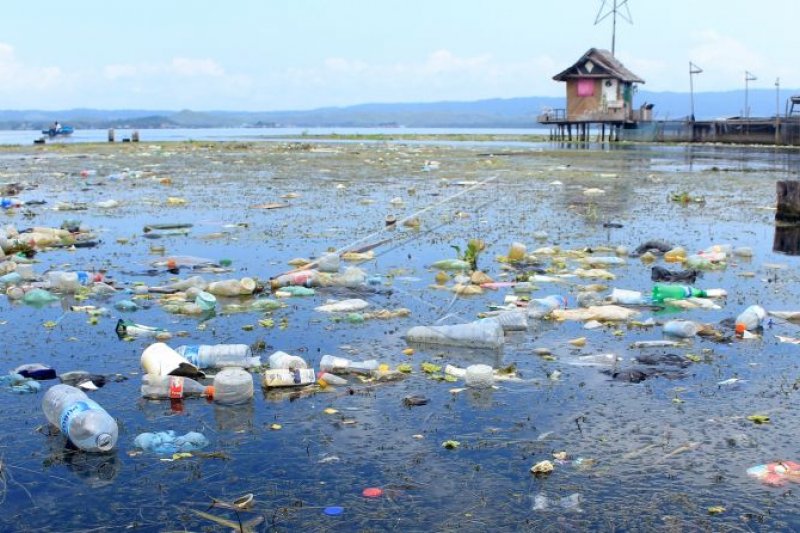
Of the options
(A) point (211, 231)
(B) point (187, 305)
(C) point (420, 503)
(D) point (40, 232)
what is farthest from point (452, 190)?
(C) point (420, 503)

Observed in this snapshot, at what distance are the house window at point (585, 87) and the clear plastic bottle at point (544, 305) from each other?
48.9 m

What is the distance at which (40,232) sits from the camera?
10445 mm

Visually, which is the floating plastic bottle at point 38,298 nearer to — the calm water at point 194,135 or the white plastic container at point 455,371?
the white plastic container at point 455,371

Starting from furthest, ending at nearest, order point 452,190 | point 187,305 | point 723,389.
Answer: point 452,190 < point 187,305 < point 723,389

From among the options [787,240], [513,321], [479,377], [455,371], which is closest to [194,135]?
[787,240]

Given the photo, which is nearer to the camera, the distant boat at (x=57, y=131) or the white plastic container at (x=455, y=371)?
the white plastic container at (x=455, y=371)

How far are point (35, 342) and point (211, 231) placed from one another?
5.80 meters

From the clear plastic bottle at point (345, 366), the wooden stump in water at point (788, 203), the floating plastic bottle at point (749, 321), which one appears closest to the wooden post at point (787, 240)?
the wooden stump in water at point (788, 203)

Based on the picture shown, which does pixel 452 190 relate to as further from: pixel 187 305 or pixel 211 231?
pixel 187 305

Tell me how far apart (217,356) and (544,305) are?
2.72m

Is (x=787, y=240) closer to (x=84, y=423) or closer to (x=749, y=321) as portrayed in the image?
(x=749, y=321)

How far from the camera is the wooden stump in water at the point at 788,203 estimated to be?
12438mm

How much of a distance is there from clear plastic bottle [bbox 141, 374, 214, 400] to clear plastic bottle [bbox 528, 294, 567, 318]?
2.85 meters

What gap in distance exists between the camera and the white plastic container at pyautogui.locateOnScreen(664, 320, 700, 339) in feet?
19.6
